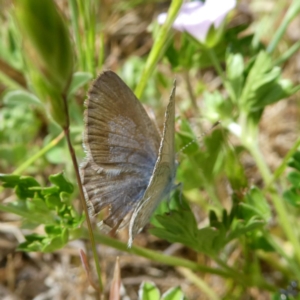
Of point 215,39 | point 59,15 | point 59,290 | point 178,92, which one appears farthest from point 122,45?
point 59,15

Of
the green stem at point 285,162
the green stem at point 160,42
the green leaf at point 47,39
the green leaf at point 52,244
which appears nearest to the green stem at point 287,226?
the green stem at point 285,162

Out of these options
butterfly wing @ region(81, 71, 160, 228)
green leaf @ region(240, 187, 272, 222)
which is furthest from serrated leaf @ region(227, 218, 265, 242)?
butterfly wing @ region(81, 71, 160, 228)

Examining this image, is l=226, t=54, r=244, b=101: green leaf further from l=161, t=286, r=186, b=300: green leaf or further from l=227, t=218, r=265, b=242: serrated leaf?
l=161, t=286, r=186, b=300: green leaf

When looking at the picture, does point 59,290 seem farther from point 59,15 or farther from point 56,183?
point 59,15

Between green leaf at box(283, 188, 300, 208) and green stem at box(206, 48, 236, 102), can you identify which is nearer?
green leaf at box(283, 188, 300, 208)

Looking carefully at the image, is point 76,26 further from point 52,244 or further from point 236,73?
point 52,244

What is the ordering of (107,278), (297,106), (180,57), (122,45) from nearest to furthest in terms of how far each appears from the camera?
(180,57) → (107,278) → (297,106) → (122,45)

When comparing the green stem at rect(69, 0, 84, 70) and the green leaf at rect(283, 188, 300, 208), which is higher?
the green stem at rect(69, 0, 84, 70)
